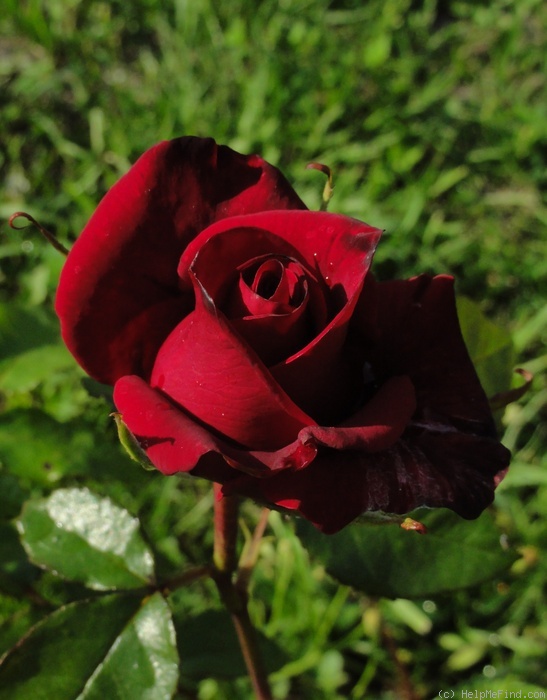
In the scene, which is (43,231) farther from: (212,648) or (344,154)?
(344,154)

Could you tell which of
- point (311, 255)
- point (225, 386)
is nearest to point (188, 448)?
point (225, 386)

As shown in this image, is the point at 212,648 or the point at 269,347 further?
the point at 212,648

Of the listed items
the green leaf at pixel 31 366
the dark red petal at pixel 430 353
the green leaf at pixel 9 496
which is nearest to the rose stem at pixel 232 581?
the dark red petal at pixel 430 353

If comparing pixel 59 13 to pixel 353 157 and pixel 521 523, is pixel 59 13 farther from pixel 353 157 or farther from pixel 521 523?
pixel 521 523

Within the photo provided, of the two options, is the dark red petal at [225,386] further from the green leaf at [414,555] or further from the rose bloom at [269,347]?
the green leaf at [414,555]

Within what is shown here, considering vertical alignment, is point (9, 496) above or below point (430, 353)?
below

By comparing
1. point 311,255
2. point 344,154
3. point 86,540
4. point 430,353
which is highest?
point 311,255

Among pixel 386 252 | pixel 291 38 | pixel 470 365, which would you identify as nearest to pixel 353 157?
pixel 386 252
